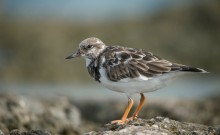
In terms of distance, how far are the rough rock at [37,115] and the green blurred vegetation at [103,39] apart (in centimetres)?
1872

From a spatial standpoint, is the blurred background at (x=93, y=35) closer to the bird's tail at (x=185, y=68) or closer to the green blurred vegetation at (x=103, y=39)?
the green blurred vegetation at (x=103, y=39)

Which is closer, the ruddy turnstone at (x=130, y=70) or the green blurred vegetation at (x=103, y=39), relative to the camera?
the ruddy turnstone at (x=130, y=70)

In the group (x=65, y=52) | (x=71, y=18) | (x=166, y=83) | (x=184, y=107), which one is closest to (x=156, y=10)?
(x=71, y=18)

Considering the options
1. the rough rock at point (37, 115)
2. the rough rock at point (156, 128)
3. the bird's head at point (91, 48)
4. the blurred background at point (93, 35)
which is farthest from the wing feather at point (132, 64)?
the blurred background at point (93, 35)

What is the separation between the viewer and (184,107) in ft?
43.4

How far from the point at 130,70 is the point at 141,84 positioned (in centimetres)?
37

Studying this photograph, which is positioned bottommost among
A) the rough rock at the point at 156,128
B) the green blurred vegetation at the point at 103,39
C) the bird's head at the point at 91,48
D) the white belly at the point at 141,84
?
the green blurred vegetation at the point at 103,39

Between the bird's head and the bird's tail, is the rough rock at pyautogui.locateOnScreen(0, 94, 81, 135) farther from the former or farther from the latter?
the bird's tail

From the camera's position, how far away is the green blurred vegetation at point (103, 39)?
31.6 m

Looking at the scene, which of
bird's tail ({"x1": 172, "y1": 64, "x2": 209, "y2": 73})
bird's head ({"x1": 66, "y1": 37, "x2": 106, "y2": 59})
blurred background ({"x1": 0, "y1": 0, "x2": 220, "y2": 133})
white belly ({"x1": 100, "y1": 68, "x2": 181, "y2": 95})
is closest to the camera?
bird's tail ({"x1": 172, "y1": 64, "x2": 209, "y2": 73})

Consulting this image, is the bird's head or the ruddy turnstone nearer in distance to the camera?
the ruddy turnstone

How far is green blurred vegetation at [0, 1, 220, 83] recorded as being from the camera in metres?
31.6

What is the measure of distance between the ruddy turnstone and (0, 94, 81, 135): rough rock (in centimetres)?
190

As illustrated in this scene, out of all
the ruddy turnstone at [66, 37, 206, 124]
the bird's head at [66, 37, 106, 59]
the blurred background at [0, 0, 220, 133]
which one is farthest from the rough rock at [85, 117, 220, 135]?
the blurred background at [0, 0, 220, 133]
